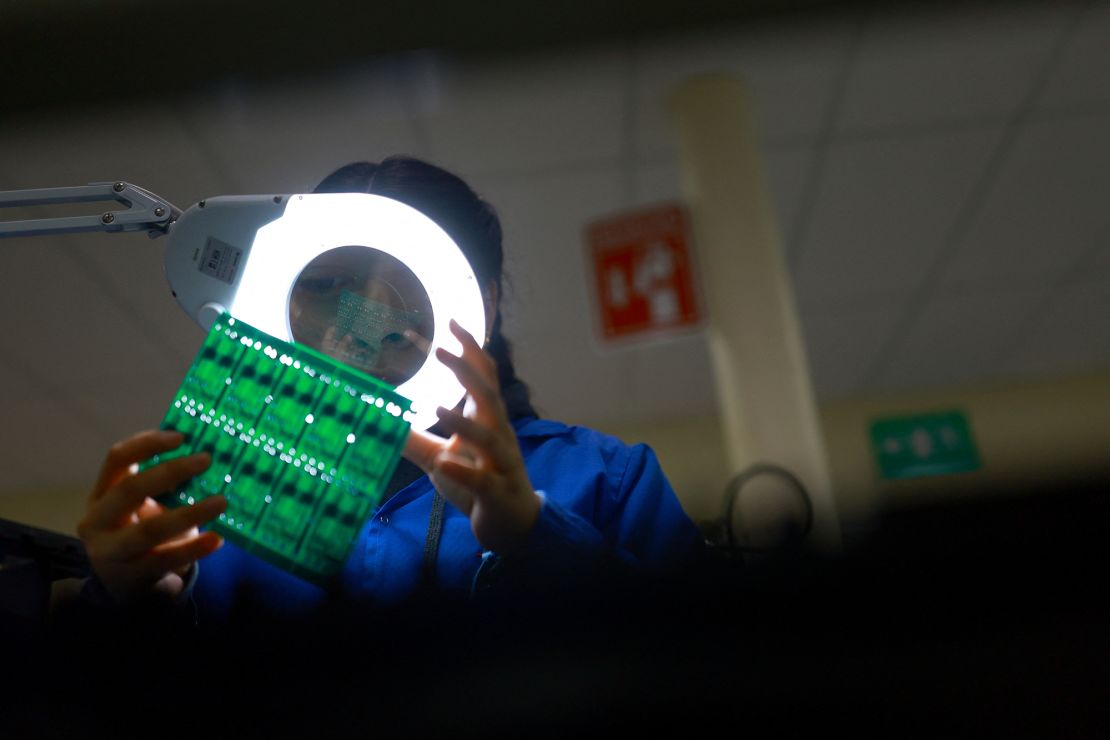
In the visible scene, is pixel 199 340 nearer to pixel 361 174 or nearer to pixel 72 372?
pixel 361 174

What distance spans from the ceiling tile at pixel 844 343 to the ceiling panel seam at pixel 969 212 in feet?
0.14

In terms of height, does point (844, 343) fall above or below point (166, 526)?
above

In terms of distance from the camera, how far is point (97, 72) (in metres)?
1.72

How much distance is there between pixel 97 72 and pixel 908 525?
6.44ft

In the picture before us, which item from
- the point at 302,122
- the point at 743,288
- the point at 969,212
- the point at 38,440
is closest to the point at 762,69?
the point at 743,288

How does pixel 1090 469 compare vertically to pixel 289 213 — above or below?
below

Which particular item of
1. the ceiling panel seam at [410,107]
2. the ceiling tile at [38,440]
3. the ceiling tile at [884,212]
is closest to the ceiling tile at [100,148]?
the ceiling panel seam at [410,107]

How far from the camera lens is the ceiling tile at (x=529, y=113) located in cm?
197

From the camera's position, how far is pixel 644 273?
2098 millimetres

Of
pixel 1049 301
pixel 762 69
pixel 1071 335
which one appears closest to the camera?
pixel 762 69

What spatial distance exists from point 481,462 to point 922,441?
93.5 inches

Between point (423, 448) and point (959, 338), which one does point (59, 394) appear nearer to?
point (423, 448)

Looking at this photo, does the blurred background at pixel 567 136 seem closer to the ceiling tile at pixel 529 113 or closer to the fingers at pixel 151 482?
the ceiling tile at pixel 529 113

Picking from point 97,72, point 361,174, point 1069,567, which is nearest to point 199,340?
point 361,174
